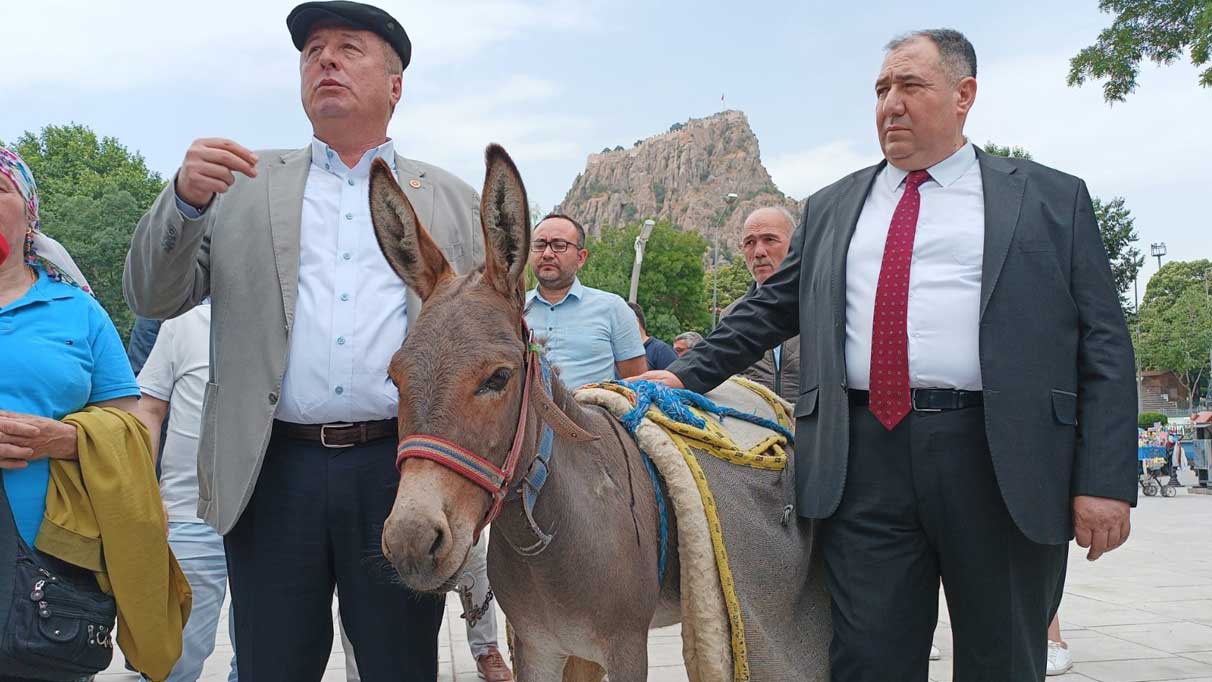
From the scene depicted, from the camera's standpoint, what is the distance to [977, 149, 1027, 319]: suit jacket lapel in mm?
2809

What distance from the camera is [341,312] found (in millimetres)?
2633

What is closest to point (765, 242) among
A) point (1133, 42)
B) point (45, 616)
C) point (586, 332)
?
point (586, 332)

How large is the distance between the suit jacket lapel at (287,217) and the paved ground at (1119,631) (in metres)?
3.51

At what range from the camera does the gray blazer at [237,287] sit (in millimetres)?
2482

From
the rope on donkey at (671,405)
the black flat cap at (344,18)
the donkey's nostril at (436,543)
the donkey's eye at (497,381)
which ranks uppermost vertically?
the black flat cap at (344,18)

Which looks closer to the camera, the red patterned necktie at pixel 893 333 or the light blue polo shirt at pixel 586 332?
the red patterned necktie at pixel 893 333

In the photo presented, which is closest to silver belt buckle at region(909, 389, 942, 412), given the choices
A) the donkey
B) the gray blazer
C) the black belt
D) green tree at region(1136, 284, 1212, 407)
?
the black belt

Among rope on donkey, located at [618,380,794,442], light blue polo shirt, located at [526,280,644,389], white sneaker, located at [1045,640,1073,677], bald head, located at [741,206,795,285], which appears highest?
bald head, located at [741,206,795,285]

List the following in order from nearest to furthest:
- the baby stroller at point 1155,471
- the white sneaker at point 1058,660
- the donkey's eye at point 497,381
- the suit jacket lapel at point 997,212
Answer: the donkey's eye at point 497,381
the suit jacket lapel at point 997,212
the white sneaker at point 1058,660
the baby stroller at point 1155,471

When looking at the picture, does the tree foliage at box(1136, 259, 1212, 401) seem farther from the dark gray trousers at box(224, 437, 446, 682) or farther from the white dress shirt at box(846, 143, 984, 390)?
the dark gray trousers at box(224, 437, 446, 682)

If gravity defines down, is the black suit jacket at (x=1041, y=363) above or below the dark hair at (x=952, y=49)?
below

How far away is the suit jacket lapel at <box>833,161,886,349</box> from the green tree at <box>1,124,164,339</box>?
1563 inches

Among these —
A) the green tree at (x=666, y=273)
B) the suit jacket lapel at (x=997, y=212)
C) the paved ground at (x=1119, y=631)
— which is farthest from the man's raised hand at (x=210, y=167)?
the green tree at (x=666, y=273)

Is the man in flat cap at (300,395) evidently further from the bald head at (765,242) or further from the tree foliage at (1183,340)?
the tree foliage at (1183,340)
